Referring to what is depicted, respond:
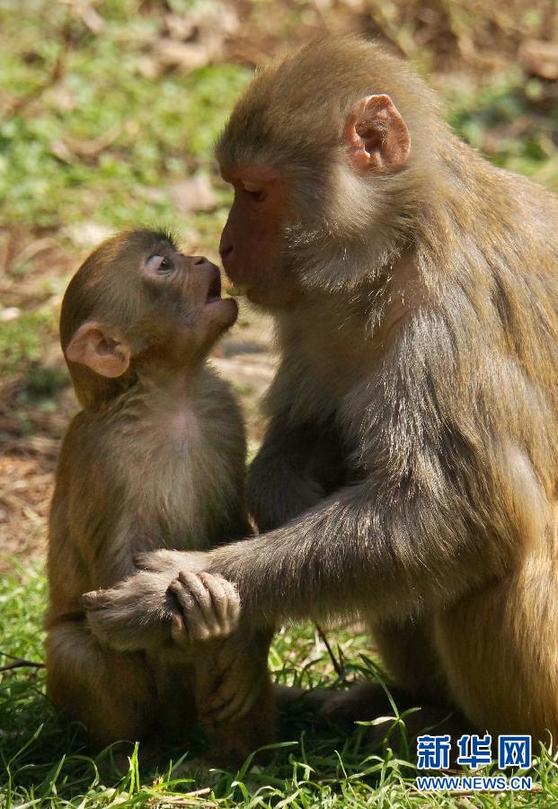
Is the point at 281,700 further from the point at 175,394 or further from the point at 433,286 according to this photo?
the point at 433,286

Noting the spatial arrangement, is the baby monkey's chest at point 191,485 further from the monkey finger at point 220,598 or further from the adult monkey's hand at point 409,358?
the monkey finger at point 220,598

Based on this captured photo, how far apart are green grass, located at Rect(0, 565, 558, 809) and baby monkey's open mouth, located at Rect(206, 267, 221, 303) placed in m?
1.65

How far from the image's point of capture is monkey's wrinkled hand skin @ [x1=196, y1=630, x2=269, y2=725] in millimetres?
4633

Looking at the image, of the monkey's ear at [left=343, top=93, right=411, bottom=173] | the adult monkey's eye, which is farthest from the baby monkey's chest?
the monkey's ear at [left=343, top=93, right=411, bottom=173]

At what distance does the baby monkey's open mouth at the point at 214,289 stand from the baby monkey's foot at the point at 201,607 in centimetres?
111

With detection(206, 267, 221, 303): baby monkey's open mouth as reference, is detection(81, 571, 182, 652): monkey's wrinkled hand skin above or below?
below

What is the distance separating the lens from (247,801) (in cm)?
446

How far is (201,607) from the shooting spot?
4422 mm

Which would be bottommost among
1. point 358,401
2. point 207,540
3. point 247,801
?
point 247,801

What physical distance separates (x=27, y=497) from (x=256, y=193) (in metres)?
3.05

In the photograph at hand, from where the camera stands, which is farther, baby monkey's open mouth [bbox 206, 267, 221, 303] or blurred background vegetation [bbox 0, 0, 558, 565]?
blurred background vegetation [bbox 0, 0, 558, 565]

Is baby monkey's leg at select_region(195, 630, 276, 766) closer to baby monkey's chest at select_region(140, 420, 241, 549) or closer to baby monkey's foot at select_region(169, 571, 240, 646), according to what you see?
baby monkey's foot at select_region(169, 571, 240, 646)

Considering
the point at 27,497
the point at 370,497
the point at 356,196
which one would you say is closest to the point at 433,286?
the point at 356,196

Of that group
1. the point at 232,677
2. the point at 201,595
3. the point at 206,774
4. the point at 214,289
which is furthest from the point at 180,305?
the point at 206,774
